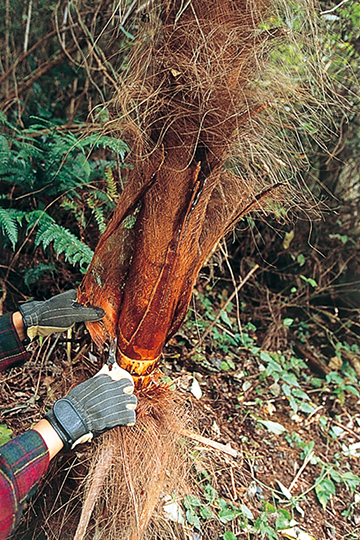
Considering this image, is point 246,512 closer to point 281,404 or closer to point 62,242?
point 281,404

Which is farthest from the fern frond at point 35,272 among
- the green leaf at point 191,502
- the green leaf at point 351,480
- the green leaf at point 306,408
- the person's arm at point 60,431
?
the green leaf at point 351,480

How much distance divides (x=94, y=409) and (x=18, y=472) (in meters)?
0.26

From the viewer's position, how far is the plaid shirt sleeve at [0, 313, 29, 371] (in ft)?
4.68

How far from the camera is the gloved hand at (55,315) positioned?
144cm

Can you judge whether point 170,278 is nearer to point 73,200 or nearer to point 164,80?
point 164,80

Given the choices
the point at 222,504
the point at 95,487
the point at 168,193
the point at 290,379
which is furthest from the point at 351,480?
the point at 168,193

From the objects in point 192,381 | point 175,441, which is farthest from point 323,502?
point 175,441

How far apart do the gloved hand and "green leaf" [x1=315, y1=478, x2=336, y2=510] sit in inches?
61.0

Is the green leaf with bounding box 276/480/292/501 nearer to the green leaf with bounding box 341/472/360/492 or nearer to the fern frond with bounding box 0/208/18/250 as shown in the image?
the green leaf with bounding box 341/472/360/492

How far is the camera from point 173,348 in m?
2.41

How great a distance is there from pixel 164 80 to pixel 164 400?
3.67 ft

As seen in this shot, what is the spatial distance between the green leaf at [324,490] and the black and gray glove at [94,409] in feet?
4.36

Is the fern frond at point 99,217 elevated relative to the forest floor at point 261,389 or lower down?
elevated

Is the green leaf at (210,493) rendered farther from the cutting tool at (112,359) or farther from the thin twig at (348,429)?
the thin twig at (348,429)
